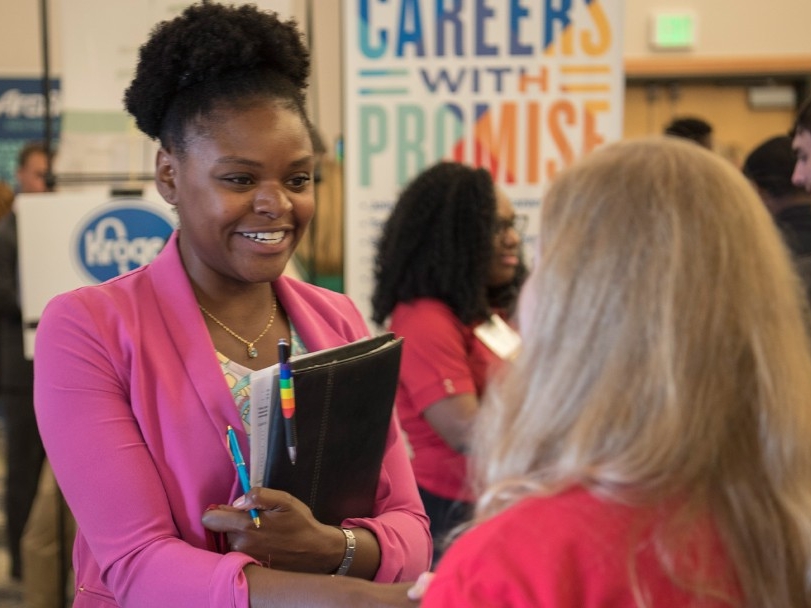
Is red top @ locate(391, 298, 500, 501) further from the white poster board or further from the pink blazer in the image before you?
the pink blazer

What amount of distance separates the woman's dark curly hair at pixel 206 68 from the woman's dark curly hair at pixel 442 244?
1.38 m

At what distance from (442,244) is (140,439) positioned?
Result: 5.51 feet

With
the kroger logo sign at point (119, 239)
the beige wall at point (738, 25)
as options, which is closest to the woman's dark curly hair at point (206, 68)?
the kroger logo sign at point (119, 239)

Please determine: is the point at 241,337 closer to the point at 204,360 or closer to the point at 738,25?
the point at 204,360

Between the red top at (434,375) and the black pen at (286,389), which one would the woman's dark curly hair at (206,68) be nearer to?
the black pen at (286,389)

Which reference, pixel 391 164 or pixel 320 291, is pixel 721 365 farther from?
pixel 391 164

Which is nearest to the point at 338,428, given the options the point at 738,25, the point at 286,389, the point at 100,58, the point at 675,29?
the point at 286,389

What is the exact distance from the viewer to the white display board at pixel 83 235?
3064 mm

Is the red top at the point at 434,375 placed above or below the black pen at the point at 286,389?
below

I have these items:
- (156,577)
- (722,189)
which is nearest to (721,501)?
(722,189)

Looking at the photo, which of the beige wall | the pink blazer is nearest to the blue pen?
the pink blazer

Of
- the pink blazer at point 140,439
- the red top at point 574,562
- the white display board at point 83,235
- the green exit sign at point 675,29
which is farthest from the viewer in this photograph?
the green exit sign at point 675,29

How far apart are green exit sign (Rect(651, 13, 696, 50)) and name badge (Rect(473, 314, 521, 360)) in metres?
A: 4.71

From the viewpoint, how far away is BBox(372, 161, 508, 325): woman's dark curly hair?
284 cm
